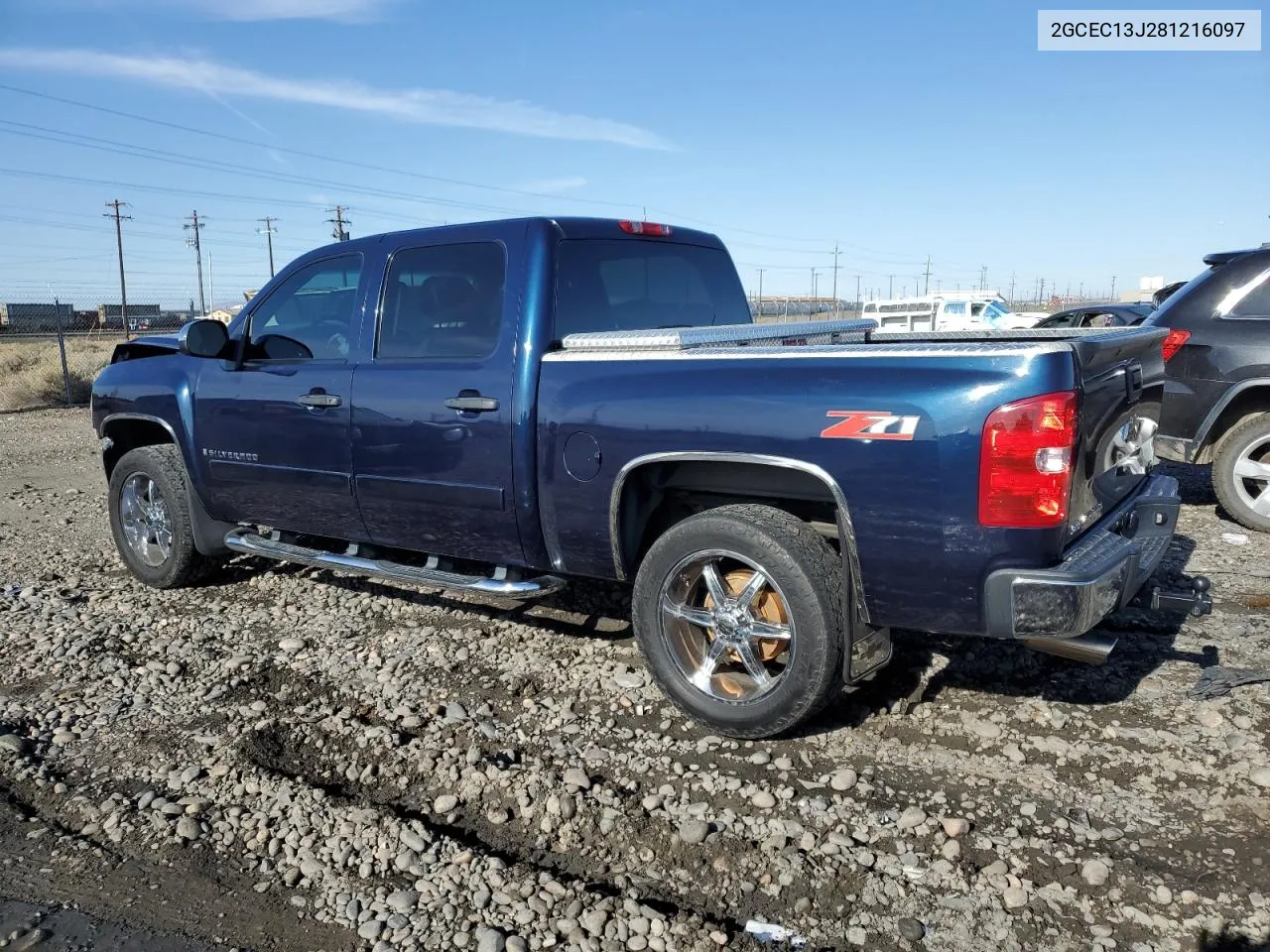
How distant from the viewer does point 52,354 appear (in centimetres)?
2617

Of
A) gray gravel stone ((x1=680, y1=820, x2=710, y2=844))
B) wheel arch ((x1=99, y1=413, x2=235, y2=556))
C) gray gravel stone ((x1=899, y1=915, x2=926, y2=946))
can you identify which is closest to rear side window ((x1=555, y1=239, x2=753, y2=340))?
gray gravel stone ((x1=680, y1=820, x2=710, y2=844))

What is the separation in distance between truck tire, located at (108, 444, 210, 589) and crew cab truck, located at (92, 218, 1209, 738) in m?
0.06

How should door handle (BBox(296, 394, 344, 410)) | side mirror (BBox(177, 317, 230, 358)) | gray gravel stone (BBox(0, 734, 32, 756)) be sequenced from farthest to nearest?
side mirror (BBox(177, 317, 230, 358)) < door handle (BBox(296, 394, 344, 410)) < gray gravel stone (BBox(0, 734, 32, 756))

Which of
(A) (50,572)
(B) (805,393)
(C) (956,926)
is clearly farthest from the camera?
(A) (50,572)

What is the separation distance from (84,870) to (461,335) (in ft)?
8.12

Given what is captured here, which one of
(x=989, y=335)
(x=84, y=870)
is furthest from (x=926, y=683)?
(x=84, y=870)

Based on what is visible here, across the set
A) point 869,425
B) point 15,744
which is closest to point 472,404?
point 869,425

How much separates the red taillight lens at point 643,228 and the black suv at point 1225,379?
3.82m

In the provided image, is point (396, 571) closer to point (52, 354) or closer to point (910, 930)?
point (910, 930)

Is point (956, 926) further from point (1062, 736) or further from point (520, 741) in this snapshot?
point (520, 741)

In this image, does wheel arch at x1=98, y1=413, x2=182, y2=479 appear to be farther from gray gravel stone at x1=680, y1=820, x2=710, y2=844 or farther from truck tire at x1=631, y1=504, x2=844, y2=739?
gray gravel stone at x1=680, y1=820, x2=710, y2=844

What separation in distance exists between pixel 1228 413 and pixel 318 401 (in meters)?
5.90

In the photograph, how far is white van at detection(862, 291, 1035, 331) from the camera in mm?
24234

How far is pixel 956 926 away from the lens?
2.52m
